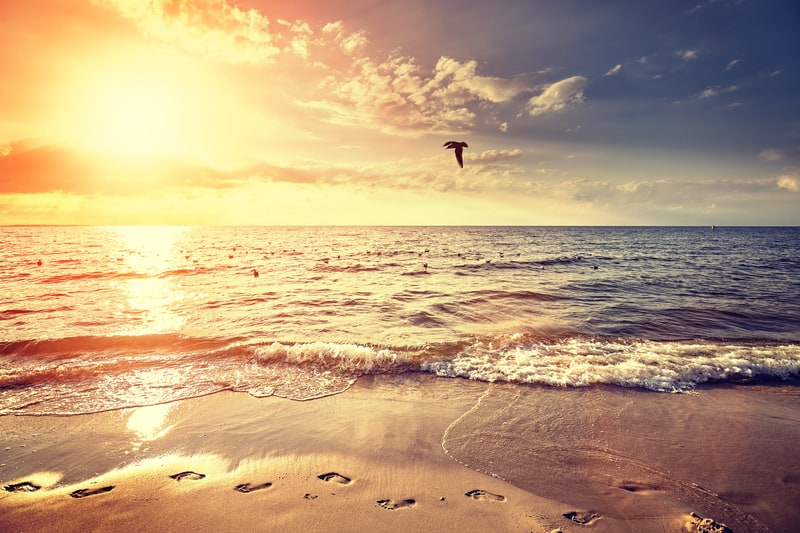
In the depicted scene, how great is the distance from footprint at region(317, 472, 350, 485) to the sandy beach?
3cm

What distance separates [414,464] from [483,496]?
110cm

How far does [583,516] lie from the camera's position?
423 cm

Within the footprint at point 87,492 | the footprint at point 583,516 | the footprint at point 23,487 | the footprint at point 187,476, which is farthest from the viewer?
the footprint at point 187,476

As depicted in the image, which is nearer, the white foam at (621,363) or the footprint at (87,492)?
the footprint at (87,492)

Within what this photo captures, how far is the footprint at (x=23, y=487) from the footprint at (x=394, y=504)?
176 inches

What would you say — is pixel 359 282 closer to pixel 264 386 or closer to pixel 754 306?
pixel 264 386

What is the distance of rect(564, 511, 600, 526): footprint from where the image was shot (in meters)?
4.15

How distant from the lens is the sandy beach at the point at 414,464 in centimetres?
422

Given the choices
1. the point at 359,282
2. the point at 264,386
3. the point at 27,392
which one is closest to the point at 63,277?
the point at 359,282

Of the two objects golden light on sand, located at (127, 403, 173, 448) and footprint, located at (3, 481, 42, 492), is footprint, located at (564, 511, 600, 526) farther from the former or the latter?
footprint, located at (3, 481, 42, 492)

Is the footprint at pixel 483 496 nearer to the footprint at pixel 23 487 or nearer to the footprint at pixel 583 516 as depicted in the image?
the footprint at pixel 583 516

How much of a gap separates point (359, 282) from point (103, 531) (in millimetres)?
19646

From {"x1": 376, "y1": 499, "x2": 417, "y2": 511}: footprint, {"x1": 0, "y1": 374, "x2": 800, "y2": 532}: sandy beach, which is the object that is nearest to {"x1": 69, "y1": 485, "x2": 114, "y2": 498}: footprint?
{"x1": 0, "y1": 374, "x2": 800, "y2": 532}: sandy beach

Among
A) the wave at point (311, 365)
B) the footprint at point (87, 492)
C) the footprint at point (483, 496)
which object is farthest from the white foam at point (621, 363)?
the footprint at point (87, 492)
